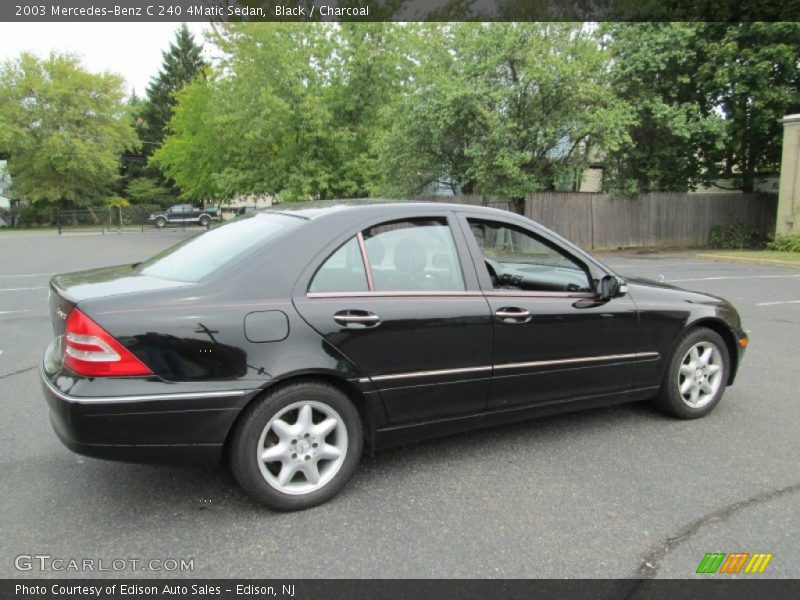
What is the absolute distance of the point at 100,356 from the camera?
2.75 metres

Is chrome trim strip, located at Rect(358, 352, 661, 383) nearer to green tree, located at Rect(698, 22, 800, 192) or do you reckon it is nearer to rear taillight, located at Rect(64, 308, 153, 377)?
rear taillight, located at Rect(64, 308, 153, 377)

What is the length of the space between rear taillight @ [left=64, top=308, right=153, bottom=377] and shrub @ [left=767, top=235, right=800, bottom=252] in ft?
70.1

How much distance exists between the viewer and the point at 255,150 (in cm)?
2473

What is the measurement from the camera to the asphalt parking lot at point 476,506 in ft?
8.84

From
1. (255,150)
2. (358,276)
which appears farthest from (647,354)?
(255,150)

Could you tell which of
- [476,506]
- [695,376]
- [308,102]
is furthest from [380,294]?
[308,102]

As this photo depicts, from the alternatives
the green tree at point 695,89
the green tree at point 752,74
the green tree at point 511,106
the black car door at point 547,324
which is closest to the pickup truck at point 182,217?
the green tree at point 511,106

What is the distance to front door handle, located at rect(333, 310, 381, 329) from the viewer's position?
3.11 m

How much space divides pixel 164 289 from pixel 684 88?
22.6 metres

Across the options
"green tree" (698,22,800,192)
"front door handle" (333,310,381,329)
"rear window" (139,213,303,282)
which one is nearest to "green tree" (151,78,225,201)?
"green tree" (698,22,800,192)

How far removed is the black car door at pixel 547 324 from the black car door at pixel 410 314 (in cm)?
12
